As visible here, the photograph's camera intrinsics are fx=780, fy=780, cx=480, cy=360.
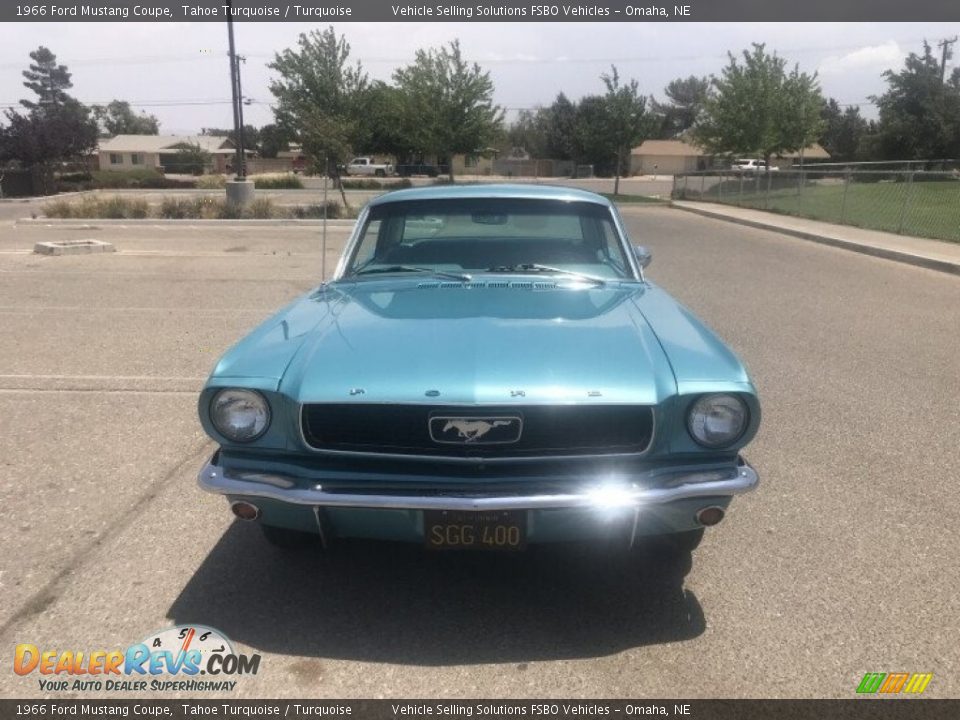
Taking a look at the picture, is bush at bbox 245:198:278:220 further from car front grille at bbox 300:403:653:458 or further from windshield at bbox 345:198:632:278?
car front grille at bbox 300:403:653:458

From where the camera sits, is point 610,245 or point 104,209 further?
point 104,209

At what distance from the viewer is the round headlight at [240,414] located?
9.00 feet

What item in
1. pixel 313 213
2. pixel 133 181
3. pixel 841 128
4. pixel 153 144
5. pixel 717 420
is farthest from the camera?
pixel 153 144

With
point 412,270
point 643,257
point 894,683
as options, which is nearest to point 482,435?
point 894,683

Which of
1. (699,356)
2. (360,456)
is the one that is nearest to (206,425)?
(360,456)

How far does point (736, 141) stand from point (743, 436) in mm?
35119

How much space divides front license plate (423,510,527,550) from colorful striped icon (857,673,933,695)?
1.19 meters

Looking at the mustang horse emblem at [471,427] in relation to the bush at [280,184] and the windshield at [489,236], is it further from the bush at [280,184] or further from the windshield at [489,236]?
the bush at [280,184]

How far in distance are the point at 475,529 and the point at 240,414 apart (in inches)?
36.5

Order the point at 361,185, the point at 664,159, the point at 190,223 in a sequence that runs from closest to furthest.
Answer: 1. the point at 190,223
2. the point at 361,185
3. the point at 664,159

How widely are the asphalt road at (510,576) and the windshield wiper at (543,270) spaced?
1.33 metres

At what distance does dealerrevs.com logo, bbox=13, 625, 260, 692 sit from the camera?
8.31ft

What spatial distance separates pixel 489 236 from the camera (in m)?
4.39

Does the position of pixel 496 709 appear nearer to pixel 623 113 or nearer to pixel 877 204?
pixel 877 204
